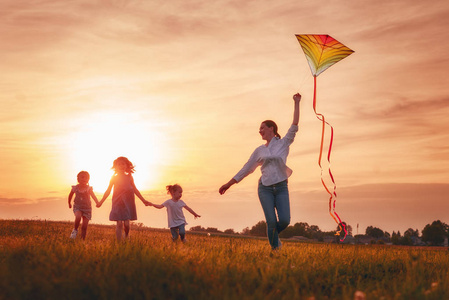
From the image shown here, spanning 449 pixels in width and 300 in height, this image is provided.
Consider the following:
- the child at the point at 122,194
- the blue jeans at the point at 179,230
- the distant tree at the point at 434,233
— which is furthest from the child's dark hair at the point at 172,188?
the distant tree at the point at 434,233

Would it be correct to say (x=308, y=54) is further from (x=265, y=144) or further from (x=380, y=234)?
(x=380, y=234)

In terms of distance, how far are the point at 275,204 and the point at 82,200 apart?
7.09m

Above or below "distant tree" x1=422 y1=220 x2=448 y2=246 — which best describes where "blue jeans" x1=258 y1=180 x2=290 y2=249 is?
above

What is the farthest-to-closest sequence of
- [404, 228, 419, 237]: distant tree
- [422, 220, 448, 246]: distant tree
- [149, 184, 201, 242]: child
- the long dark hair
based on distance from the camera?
[404, 228, 419, 237]: distant tree, [422, 220, 448, 246]: distant tree, [149, 184, 201, 242]: child, the long dark hair

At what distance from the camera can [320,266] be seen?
6977 mm

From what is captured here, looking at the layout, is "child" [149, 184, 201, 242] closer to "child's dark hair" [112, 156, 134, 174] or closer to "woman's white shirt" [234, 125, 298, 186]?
"child's dark hair" [112, 156, 134, 174]

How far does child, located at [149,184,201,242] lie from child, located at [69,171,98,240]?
7.11ft

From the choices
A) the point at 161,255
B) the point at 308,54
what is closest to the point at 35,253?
the point at 161,255

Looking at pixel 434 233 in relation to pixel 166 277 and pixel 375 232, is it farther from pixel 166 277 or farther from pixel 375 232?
pixel 166 277

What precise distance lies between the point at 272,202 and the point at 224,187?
3.45 ft

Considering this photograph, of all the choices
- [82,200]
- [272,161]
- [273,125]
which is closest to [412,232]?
[82,200]

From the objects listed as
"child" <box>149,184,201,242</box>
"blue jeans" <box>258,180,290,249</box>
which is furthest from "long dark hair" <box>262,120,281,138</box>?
"child" <box>149,184,201,242</box>

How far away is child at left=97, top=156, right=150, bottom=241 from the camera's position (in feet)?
39.0

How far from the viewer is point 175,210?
13953 mm
